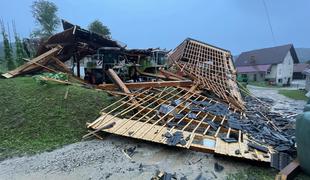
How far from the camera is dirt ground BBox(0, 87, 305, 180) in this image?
341 cm

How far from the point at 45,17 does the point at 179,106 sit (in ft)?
59.4

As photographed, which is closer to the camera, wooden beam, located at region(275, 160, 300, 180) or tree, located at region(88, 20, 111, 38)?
wooden beam, located at region(275, 160, 300, 180)

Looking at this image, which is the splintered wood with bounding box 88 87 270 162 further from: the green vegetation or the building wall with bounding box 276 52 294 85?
the building wall with bounding box 276 52 294 85

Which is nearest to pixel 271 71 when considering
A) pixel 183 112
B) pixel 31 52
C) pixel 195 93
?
pixel 195 93

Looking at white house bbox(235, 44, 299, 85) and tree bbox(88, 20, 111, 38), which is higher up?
tree bbox(88, 20, 111, 38)

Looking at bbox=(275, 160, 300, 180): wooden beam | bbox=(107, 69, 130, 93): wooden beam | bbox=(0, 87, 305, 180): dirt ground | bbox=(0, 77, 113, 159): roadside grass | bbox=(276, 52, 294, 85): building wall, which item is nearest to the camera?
bbox=(275, 160, 300, 180): wooden beam

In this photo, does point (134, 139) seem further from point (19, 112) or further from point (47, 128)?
point (19, 112)

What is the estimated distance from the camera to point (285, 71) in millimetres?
25594

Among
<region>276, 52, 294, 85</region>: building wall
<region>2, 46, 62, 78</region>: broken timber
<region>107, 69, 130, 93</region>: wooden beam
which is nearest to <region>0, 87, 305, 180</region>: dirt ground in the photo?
<region>107, 69, 130, 93</region>: wooden beam

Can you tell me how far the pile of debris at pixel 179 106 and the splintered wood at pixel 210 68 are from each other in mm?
43

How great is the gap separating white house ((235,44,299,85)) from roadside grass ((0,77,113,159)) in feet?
81.1

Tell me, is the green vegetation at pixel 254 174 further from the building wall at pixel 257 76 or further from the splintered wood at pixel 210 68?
the building wall at pixel 257 76

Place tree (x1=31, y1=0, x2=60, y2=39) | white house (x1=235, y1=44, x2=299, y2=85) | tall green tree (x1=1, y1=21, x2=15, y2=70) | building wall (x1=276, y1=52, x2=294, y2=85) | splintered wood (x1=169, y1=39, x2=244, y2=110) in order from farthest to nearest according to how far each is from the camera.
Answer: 1. white house (x1=235, y1=44, x2=299, y2=85)
2. building wall (x1=276, y1=52, x2=294, y2=85)
3. tree (x1=31, y1=0, x2=60, y2=39)
4. tall green tree (x1=1, y1=21, x2=15, y2=70)
5. splintered wood (x1=169, y1=39, x2=244, y2=110)

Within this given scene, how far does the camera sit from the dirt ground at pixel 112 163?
3.41 m
